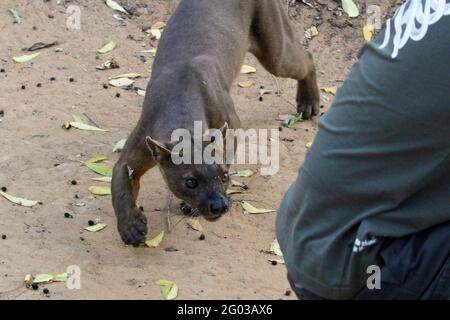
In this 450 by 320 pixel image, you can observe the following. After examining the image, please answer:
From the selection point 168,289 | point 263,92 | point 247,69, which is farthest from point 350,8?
point 168,289

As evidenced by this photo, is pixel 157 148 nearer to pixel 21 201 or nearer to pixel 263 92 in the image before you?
pixel 21 201

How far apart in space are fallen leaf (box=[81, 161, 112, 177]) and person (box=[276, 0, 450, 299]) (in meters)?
4.14

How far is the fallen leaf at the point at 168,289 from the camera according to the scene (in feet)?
18.4

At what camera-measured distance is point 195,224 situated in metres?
6.66

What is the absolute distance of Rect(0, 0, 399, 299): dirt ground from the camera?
588 cm

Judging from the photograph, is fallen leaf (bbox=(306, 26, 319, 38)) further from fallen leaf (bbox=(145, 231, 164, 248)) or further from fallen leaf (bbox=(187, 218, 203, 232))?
fallen leaf (bbox=(145, 231, 164, 248))

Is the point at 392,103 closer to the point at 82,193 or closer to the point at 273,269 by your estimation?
the point at 273,269

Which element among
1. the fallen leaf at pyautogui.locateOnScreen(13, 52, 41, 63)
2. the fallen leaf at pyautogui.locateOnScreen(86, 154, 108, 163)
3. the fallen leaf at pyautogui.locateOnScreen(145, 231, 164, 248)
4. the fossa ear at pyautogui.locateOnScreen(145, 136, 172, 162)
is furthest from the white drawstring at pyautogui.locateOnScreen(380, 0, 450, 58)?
the fallen leaf at pyautogui.locateOnScreen(13, 52, 41, 63)

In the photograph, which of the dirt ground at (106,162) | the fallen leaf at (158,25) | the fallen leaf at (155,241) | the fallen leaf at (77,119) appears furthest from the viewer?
the fallen leaf at (158,25)

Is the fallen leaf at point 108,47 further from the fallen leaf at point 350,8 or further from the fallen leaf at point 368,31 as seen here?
the fallen leaf at point 368,31

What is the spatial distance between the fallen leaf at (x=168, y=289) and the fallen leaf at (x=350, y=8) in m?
4.67

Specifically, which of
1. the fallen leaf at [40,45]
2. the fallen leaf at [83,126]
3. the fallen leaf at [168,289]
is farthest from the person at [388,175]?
the fallen leaf at [40,45]

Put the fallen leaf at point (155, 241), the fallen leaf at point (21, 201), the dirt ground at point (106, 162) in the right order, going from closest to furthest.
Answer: the dirt ground at point (106, 162), the fallen leaf at point (155, 241), the fallen leaf at point (21, 201)

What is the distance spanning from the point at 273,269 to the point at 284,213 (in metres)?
2.55
